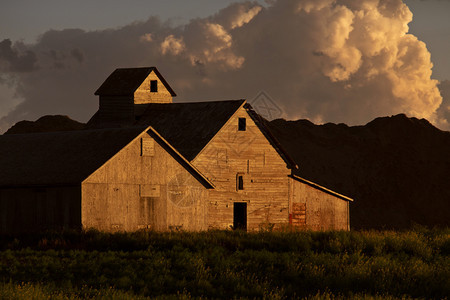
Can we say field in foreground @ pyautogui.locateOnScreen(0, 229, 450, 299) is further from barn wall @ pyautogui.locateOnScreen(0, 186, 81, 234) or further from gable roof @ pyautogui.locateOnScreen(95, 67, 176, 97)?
gable roof @ pyautogui.locateOnScreen(95, 67, 176, 97)

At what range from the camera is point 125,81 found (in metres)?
54.7

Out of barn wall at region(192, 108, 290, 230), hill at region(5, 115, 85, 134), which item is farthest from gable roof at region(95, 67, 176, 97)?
hill at region(5, 115, 85, 134)

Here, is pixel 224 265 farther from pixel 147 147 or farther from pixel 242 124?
pixel 242 124

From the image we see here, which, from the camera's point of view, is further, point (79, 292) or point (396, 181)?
point (396, 181)

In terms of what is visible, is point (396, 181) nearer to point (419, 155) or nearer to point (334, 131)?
point (419, 155)

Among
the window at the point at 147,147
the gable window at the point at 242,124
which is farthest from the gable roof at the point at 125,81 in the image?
the window at the point at 147,147

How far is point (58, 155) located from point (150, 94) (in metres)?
15.1

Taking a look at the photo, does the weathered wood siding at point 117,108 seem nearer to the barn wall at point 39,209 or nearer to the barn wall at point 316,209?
the barn wall at point 316,209

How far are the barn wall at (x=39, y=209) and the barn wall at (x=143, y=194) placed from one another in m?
0.79

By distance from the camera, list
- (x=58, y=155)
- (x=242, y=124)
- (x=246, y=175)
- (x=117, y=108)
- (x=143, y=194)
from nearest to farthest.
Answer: (x=143, y=194) < (x=58, y=155) < (x=246, y=175) < (x=242, y=124) < (x=117, y=108)

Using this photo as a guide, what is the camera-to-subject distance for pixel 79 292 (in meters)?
21.4

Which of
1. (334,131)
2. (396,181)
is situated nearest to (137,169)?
(396,181)

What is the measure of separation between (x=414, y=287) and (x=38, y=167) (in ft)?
70.7

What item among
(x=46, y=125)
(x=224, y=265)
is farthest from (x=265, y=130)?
(x=46, y=125)
